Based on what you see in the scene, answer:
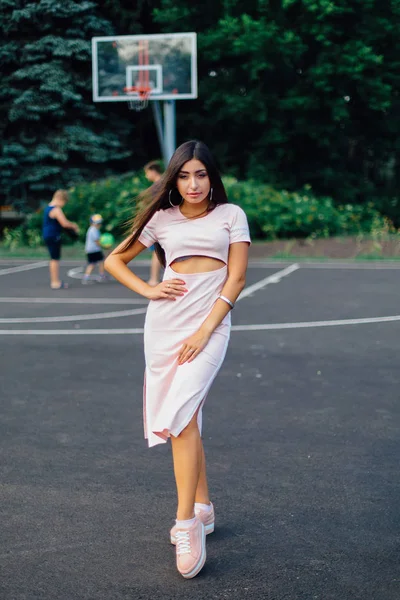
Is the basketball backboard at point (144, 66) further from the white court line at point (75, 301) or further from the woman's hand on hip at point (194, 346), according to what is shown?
the woman's hand on hip at point (194, 346)

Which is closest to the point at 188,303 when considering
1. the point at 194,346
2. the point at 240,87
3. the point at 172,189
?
the point at 194,346

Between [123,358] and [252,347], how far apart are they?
4.69ft

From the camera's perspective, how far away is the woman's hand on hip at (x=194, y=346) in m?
3.56

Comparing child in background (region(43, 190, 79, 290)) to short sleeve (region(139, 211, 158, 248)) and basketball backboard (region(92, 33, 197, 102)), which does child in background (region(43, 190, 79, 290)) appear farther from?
short sleeve (region(139, 211, 158, 248))

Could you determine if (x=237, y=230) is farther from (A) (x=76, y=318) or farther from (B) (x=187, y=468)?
(A) (x=76, y=318)

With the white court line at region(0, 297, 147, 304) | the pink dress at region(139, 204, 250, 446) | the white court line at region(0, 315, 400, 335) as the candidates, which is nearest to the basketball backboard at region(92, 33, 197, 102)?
the white court line at region(0, 297, 147, 304)

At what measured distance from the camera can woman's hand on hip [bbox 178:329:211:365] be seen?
3558mm

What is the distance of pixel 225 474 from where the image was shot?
16.2ft

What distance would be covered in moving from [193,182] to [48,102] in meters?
25.7

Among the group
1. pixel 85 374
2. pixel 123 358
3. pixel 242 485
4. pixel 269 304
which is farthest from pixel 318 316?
pixel 242 485

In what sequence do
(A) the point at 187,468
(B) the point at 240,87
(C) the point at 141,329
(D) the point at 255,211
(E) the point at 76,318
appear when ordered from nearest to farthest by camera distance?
(A) the point at 187,468
(C) the point at 141,329
(E) the point at 76,318
(D) the point at 255,211
(B) the point at 240,87

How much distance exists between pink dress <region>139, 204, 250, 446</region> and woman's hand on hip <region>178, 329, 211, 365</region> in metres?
0.03

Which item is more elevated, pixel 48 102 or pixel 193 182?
pixel 48 102

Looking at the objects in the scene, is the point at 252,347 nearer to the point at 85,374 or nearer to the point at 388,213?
the point at 85,374
